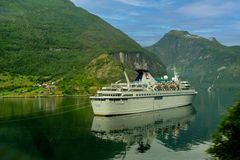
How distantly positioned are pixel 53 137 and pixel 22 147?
38.6 feet

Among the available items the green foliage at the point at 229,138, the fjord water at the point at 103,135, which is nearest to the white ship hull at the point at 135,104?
the fjord water at the point at 103,135

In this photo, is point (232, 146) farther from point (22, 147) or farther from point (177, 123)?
point (177, 123)

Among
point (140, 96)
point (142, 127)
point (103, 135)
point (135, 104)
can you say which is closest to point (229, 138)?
point (103, 135)

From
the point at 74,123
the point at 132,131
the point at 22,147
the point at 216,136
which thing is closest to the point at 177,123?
the point at 132,131

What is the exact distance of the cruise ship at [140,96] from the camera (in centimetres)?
13750

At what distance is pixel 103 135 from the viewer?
104812 millimetres

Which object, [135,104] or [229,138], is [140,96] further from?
[229,138]

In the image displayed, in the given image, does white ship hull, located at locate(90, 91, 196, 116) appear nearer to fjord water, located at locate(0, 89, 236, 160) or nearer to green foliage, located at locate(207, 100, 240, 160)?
fjord water, located at locate(0, 89, 236, 160)

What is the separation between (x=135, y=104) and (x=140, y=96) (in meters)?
4.19

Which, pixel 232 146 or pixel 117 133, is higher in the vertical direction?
pixel 232 146

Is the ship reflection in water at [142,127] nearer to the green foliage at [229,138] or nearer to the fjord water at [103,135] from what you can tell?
the fjord water at [103,135]

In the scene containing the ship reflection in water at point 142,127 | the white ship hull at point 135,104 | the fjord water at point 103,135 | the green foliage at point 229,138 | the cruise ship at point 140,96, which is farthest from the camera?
the cruise ship at point 140,96

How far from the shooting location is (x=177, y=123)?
12812 centimetres

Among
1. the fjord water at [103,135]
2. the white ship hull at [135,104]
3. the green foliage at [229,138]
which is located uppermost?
the green foliage at [229,138]
